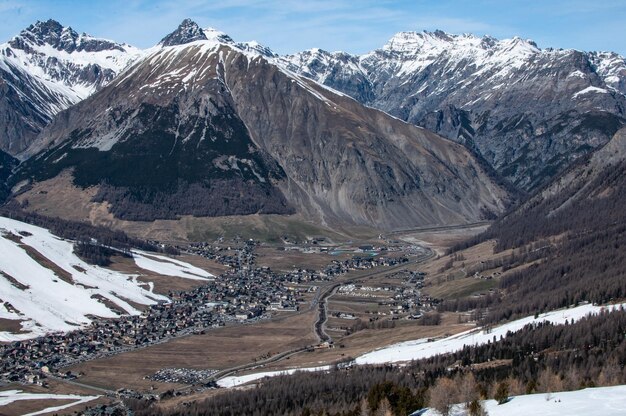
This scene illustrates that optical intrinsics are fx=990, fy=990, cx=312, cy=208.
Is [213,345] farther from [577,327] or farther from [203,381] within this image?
[577,327]

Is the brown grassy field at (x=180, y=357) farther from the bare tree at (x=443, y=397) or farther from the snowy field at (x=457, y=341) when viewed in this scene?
the bare tree at (x=443, y=397)

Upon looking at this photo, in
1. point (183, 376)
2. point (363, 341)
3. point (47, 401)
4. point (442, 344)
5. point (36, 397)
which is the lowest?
point (47, 401)

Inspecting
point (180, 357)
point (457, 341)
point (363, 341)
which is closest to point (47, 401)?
point (180, 357)

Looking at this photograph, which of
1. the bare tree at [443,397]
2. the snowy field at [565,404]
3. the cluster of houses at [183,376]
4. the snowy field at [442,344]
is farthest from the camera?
the cluster of houses at [183,376]

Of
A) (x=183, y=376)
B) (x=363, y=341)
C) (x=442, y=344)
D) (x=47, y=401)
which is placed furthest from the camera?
(x=363, y=341)

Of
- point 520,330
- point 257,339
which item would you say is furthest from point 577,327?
point 257,339

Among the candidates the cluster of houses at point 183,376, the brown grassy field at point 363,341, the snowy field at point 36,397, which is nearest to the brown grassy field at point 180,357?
the cluster of houses at point 183,376

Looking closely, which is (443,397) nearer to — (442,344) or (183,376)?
(442,344)
